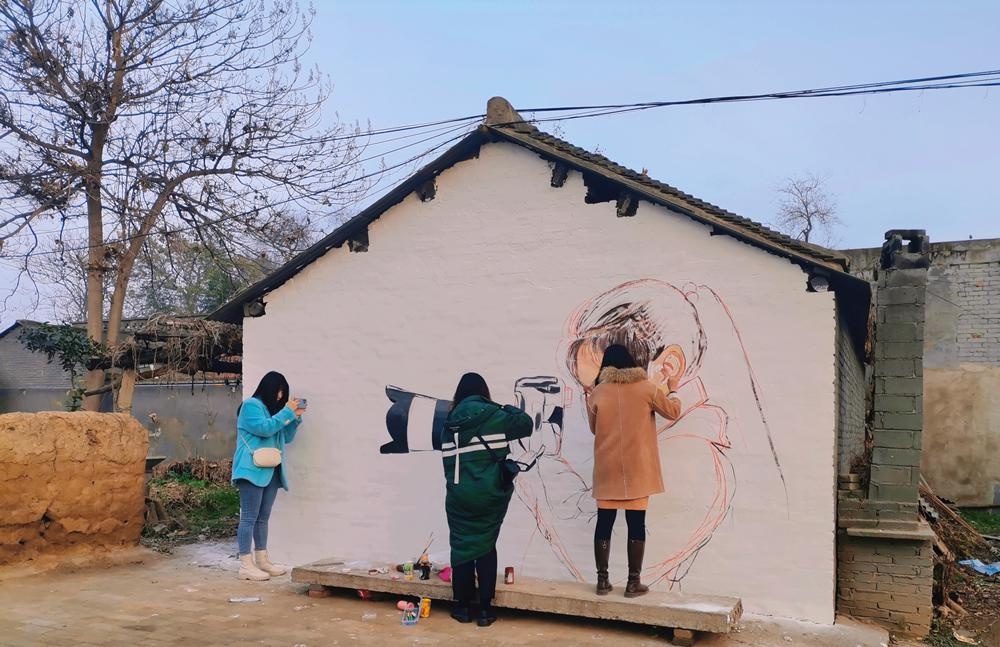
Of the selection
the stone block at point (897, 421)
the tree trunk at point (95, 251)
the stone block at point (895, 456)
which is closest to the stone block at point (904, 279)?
the stone block at point (897, 421)

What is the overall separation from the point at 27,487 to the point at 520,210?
5768 mm

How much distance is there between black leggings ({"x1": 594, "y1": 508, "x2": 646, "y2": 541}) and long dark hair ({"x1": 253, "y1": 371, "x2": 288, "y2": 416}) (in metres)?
3.60

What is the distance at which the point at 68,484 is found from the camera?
8430mm

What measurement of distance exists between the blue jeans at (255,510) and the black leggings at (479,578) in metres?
2.49

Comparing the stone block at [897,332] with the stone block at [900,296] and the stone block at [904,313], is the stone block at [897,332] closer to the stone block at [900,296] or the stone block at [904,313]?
the stone block at [904,313]

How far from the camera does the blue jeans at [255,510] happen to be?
25.4 ft

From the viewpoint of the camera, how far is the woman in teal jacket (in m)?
7.68

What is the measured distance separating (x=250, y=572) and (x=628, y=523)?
4.02m

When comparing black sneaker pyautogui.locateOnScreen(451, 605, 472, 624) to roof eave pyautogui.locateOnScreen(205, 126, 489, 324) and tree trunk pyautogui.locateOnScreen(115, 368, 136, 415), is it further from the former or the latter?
tree trunk pyautogui.locateOnScreen(115, 368, 136, 415)

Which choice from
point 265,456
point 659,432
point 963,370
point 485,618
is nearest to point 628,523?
point 659,432

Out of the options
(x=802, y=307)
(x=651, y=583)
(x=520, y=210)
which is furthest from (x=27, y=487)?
(x=802, y=307)

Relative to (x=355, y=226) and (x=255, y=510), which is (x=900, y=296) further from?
(x=255, y=510)

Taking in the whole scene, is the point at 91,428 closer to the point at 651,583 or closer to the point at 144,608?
the point at 144,608

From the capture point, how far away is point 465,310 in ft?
25.4
